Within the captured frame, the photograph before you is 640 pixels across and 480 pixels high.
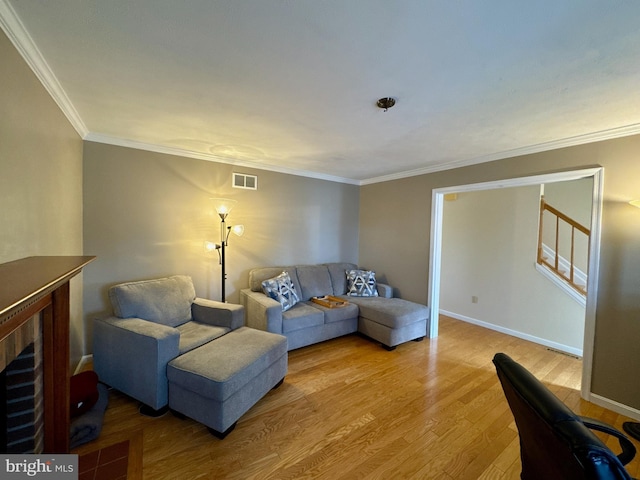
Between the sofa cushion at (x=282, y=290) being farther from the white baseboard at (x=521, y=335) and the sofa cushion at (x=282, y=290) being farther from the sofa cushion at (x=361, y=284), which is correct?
the white baseboard at (x=521, y=335)

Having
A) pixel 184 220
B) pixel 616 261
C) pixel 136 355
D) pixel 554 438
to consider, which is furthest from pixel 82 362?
pixel 616 261

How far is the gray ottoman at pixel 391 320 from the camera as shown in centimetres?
318

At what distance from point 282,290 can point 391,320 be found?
4.51 ft

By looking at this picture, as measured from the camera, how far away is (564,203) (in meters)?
4.25

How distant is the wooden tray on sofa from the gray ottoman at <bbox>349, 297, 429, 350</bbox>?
0.71 ft

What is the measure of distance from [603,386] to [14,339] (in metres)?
3.93

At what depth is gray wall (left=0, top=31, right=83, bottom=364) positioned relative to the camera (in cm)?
121

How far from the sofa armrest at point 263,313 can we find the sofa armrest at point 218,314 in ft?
0.90

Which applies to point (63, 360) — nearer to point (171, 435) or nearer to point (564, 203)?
point (171, 435)

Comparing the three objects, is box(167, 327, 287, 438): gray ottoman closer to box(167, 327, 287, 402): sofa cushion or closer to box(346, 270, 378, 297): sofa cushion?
box(167, 327, 287, 402): sofa cushion

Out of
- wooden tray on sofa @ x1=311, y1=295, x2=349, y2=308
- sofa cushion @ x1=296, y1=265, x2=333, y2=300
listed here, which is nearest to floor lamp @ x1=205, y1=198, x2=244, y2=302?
sofa cushion @ x1=296, y1=265, x2=333, y2=300

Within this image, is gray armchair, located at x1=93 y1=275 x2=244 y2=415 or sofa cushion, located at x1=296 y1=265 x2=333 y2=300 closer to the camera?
gray armchair, located at x1=93 y1=275 x2=244 y2=415

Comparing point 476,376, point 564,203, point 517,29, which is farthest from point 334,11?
point 564,203

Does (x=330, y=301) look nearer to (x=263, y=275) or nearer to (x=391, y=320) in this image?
(x=391, y=320)
